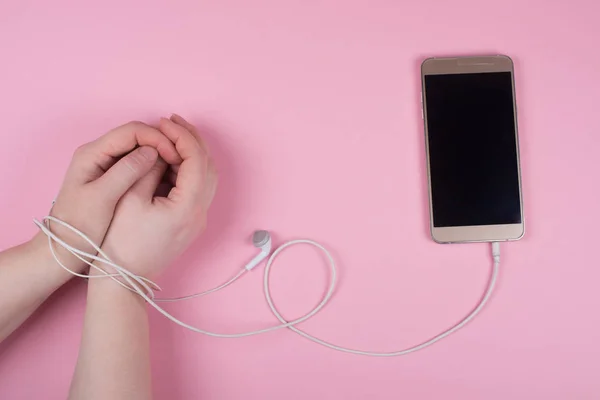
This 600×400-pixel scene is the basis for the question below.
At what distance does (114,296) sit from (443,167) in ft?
1.90

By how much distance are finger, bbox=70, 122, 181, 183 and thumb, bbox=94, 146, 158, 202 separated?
3 centimetres

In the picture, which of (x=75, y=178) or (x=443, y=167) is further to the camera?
(x=443, y=167)

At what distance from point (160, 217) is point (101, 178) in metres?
0.10

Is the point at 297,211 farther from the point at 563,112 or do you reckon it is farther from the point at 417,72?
the point at 563,112

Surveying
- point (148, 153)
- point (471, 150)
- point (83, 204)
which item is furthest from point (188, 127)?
point (471, 150)

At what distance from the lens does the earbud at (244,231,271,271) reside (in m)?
0.79

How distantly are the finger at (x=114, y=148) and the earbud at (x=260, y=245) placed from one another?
185mm

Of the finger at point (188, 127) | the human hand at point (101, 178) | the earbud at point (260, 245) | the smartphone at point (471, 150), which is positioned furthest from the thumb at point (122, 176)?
→ the smartphone at point (471, 150)

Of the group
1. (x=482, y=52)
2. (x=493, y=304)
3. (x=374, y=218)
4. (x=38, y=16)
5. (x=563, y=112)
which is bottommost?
(x=493, y=304)

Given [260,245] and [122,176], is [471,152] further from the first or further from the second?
[122,176]

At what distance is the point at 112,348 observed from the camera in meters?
0.66

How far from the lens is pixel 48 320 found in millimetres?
831

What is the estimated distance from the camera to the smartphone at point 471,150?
816 mm

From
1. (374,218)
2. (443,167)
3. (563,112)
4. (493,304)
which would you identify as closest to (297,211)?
(374,218)
